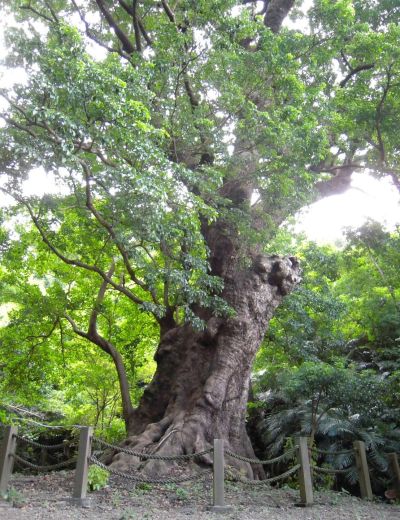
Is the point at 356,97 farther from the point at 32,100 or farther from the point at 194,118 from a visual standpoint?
the point at 32,100

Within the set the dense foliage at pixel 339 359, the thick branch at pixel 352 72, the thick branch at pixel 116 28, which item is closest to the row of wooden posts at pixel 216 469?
the dense foliage at pixel 339 359

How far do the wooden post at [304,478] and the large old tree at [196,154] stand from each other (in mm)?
1697

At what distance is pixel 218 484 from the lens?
17.7ft

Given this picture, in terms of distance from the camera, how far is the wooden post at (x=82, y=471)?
4.99 m

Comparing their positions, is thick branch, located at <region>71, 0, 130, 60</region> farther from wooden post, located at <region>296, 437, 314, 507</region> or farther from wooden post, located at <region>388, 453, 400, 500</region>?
wooden post, located at <region>388, 453, 400, 500</region>

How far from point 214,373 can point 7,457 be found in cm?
374

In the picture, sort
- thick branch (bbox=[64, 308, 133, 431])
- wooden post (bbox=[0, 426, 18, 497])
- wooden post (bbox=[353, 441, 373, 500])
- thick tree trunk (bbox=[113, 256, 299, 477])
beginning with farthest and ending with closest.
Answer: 1. thick branch (bbox=[64, 308, 133, 431])
2. thick tree trunk (bbox=[113, 256, 299, 477])
3. wooden post (bbox=[353, 441, 373, 500])
4. wooden post (bbox=[0, 426, 18, 497])

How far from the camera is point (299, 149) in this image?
7.75 meters

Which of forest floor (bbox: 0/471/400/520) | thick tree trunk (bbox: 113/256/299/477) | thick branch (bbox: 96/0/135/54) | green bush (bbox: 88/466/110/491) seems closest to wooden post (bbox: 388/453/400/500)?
forest floor (bbox: 0/471/400/520)

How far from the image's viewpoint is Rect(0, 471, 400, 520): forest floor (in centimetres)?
471

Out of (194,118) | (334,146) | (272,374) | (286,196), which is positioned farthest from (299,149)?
(272,374)

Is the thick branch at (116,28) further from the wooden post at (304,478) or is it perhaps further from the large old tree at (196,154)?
the wooden post at (304,478)

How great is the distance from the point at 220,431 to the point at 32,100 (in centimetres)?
612

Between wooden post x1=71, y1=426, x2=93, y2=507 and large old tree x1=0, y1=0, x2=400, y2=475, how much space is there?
1.67 metres
